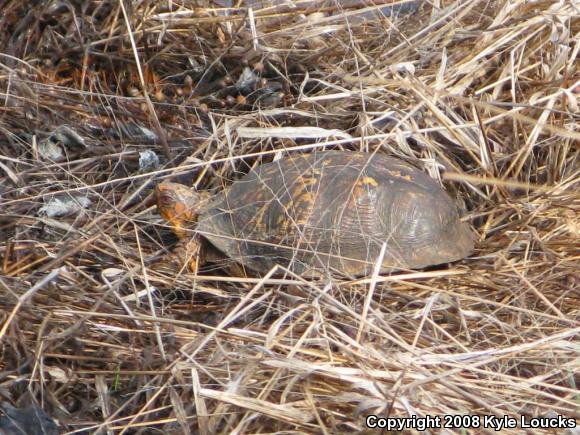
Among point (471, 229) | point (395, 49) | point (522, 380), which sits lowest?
point (471, 229)

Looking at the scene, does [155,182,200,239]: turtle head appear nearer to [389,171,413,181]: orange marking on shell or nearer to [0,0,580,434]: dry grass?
[0,0,580,434]: dry grass

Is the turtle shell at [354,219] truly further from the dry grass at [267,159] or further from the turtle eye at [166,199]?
the turtle eye at [166,199]

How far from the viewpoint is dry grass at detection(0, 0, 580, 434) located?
182 centimetres

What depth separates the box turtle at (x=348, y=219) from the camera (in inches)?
98.0

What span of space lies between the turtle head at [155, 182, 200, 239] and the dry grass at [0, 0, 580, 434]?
2.5 inches

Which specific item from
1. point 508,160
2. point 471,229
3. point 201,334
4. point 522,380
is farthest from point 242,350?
point 508,160

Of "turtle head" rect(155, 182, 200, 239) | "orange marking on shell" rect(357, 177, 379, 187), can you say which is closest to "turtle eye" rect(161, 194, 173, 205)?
"turtle head" rect(155, 182, 200, 239)

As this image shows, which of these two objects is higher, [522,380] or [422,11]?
[422,11]

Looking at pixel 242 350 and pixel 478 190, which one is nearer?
pixel 242 350

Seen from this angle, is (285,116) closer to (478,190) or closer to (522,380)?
(478,190)

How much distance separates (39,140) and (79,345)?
1.10 m

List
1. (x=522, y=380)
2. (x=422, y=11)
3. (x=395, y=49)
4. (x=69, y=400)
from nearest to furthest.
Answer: (x=522, y=380) < (x=69, y=400) < (x=395, y=49) < (x=422, y=11)

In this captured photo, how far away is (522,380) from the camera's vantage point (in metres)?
1.83

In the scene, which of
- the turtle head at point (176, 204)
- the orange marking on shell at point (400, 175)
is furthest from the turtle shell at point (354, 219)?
the turtle head at point (176, 204)
